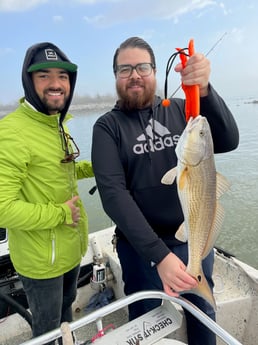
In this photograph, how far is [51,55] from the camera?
6.95 feet

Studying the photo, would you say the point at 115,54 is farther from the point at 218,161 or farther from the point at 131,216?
the point at 218,161

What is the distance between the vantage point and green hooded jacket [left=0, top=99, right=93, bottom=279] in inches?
73.5

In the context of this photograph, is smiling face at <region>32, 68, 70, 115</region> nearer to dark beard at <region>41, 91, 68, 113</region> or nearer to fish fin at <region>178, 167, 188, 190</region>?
dark beard at <region>41, 91, 68, 113</region>

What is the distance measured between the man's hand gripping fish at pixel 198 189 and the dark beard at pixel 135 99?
57cm

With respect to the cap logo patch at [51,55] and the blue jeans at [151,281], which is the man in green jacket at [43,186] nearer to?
the cap logo patch at [51,55]

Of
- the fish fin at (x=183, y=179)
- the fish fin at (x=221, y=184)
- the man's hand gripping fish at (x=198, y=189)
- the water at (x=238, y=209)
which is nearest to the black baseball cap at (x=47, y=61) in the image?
the man's hand gripping fish at (x=198, y=189)

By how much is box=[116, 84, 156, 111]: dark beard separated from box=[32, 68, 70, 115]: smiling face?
433 millimetres

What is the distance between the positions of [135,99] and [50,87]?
1.98 feet

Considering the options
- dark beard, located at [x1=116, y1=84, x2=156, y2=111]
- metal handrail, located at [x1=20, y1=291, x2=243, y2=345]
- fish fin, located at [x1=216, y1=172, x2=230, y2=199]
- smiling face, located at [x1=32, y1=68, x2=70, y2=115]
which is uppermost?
smiling face, located at [x1=32, y1=68, x2=70, y2=115]

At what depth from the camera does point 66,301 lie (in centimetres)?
254

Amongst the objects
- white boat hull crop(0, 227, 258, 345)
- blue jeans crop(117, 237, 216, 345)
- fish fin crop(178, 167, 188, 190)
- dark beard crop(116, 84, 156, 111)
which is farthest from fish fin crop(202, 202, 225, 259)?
white boat hull crop(0, 227, 258, 345)

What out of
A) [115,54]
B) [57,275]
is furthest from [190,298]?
[115,54]

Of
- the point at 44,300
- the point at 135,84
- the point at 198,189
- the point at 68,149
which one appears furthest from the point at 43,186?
the point at 198,189

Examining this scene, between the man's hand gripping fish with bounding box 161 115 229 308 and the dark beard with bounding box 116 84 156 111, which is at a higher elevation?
the dark beard with bounding box 116 84 156 111
